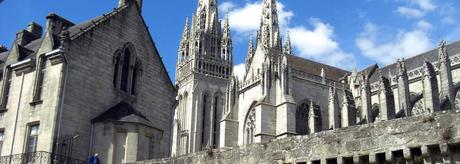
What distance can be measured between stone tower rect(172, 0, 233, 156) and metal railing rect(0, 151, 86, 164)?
1405 inches

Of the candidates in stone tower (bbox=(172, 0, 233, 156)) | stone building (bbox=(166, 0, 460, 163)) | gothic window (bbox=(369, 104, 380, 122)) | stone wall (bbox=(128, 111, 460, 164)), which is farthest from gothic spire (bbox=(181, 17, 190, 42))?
stone wall (bbox=(128, 111, 460, 164))

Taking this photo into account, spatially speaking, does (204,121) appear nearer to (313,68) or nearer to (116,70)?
(313,68)

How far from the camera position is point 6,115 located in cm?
2183

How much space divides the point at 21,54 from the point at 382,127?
1892 cm

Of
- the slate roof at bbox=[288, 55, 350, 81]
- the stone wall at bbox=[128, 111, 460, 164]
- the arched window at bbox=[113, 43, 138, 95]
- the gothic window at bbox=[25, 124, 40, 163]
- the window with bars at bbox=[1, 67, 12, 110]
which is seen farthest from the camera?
the slate roof at bbox=[288, 55, 350, 81]

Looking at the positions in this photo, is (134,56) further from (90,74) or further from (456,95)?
(456,95)

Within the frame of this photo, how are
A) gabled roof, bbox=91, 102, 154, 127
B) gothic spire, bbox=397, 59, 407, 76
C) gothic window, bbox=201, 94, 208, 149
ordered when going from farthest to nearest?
gothic window, bbox=201, 94, 208, 149 → gothic spire, bbox=397, 59, 407, 76 → gabled roof, bbox=91, 102, 154, 127

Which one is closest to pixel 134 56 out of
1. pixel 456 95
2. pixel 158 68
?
pixel 158 68

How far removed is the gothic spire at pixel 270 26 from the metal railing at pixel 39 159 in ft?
133

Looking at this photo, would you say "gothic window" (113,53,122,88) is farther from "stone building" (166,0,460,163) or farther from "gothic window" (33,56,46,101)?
"stone building" (166,0,460,163)

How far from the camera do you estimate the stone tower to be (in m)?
58.9

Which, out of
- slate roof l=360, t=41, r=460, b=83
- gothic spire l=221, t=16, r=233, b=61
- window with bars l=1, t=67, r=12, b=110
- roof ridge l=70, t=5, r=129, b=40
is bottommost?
window with bars l=1, t=67, r=12, b=110

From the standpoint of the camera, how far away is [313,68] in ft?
143

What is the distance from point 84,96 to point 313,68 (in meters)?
26.2
